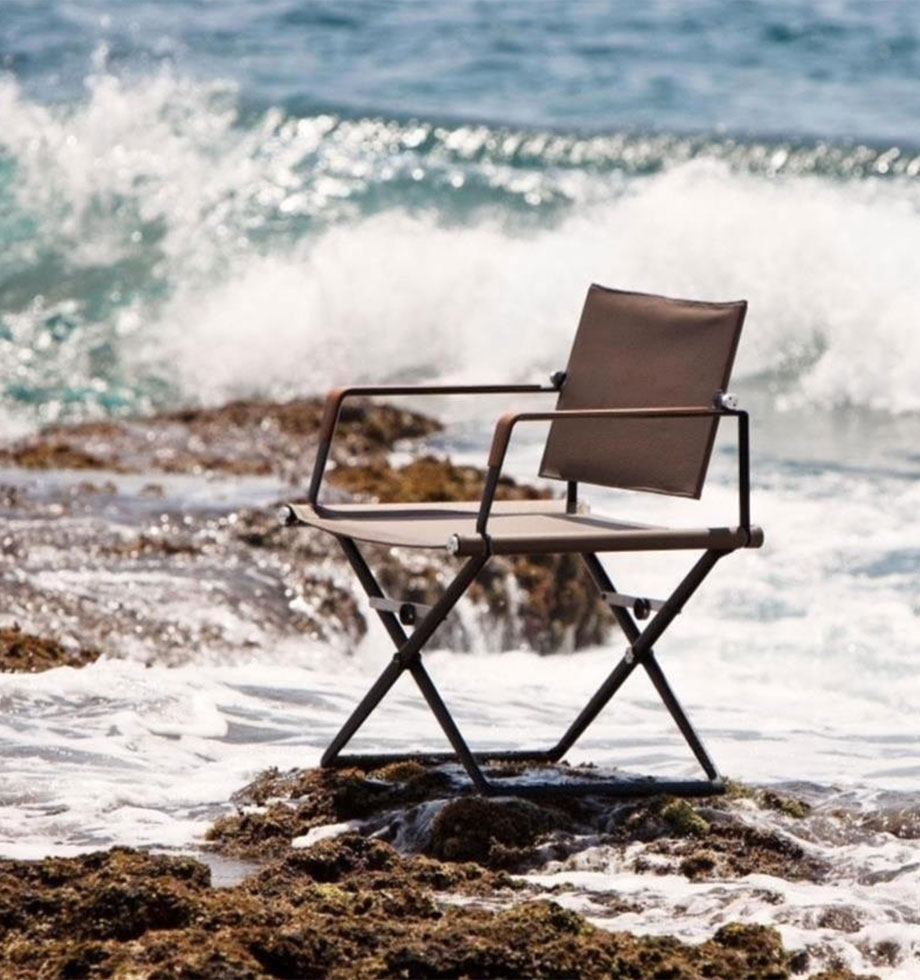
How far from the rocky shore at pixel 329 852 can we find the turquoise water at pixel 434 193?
671 centimetres

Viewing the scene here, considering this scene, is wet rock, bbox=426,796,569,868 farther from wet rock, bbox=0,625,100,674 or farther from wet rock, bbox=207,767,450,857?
wet rock, bbox=0,625,100,674

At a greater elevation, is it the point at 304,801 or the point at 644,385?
the point at 644,385

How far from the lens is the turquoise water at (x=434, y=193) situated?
52.5 feet

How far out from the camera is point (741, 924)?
14.4ft

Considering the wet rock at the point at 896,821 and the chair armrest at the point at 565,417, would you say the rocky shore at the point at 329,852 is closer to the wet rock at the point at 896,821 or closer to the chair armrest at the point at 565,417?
the wet rock at the point at 896,821

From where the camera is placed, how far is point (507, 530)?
5.34m

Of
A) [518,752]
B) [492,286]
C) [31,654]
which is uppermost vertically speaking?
[492,286]

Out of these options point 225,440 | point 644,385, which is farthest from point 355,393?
point 225,440

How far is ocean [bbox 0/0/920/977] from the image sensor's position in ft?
20.6

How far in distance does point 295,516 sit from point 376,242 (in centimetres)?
1233

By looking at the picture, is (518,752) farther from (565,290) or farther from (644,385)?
(565,290)

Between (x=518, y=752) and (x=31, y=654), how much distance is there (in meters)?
1.85

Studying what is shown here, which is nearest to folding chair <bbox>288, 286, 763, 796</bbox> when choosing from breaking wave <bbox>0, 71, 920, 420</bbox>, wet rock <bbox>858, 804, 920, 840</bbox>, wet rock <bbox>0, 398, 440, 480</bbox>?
wet rock <bbox>858, 804, 920, 840</bbox>

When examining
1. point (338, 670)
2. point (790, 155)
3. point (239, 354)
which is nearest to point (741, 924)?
point (338, 670)
